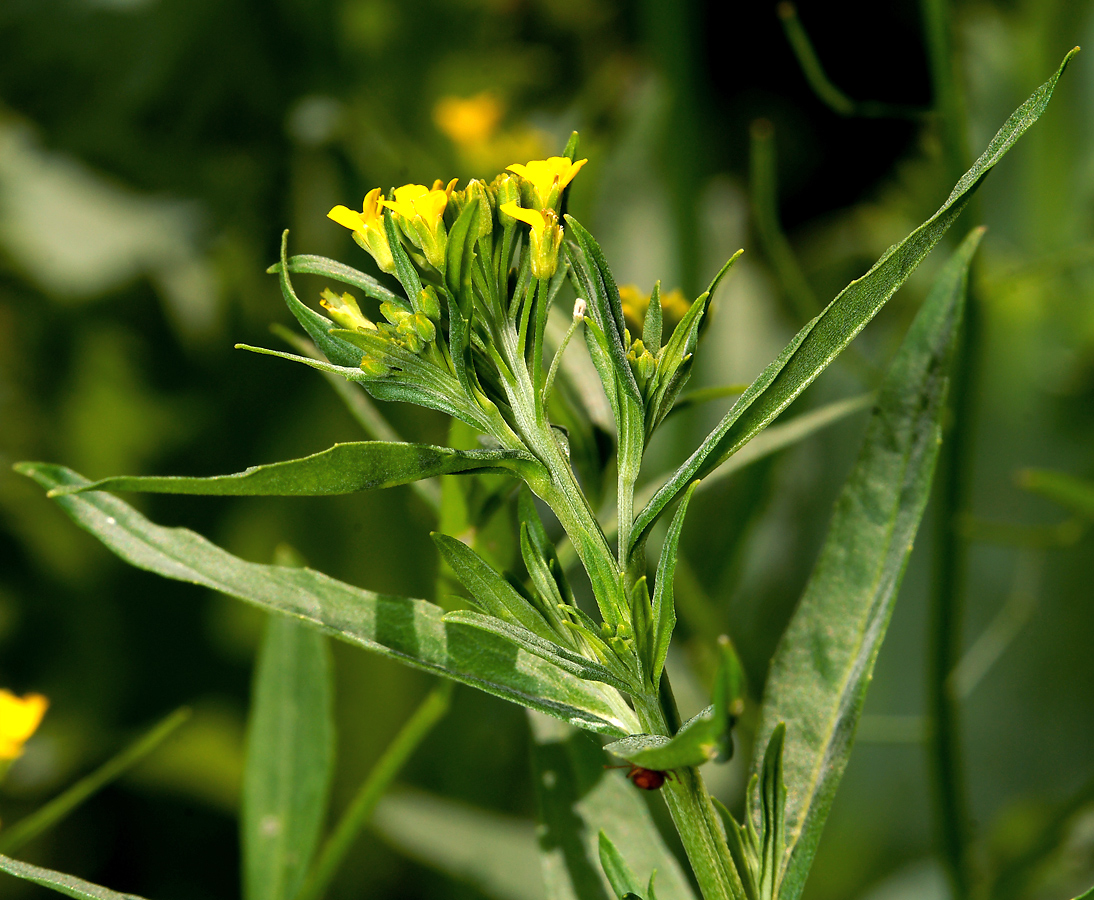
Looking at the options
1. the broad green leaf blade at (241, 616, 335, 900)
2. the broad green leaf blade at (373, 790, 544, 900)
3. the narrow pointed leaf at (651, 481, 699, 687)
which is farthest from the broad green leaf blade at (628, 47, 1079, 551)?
the broad green leaf blade at (373, 790, 544, 900)

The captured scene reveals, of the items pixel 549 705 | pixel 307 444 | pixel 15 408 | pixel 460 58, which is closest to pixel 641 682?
pixel 549 705

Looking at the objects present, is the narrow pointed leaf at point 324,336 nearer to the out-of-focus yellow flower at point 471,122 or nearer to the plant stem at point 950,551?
the plant stem at point 950,551

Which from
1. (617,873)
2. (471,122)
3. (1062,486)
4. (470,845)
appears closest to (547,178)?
(617,873)

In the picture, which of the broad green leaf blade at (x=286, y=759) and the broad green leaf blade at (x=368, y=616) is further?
the broad green leaf blade at (x=286, y=759)

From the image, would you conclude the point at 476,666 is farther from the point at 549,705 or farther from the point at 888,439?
the point at 888,439

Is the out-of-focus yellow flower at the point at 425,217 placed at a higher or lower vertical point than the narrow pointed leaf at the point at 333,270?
lower

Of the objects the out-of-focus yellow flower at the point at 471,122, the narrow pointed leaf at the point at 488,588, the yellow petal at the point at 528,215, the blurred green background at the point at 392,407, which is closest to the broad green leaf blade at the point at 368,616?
the narrow pointed leaf at the point at 488,588

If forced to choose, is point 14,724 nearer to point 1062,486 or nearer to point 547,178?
point 547,178

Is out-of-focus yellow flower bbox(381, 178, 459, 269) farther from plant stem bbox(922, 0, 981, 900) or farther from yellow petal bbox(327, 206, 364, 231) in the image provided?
plant stem bbox(922, 0, 981, 900)
